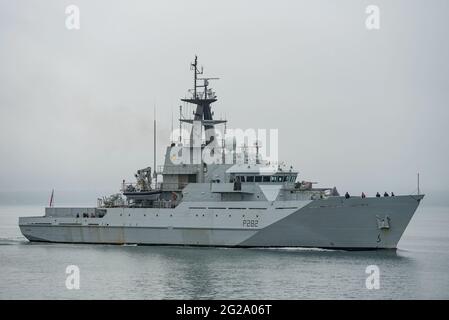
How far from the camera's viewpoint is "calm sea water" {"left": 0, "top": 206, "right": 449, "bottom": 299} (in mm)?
22656

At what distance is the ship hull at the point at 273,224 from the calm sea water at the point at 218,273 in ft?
1.89

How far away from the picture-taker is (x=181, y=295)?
73.2 feet

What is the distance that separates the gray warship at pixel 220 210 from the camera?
102 feet

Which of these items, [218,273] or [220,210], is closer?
[218,273]

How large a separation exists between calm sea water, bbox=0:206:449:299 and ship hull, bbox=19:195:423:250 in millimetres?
577

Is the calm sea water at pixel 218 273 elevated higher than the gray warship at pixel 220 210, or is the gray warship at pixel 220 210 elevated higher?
the gray warship at pixel 220 210

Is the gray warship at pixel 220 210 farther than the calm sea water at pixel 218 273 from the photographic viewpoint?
Yes

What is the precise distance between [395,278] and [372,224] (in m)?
6.16

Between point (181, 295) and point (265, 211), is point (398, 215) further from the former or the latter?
point (181, 295)

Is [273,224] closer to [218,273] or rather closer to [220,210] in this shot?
[220,210]

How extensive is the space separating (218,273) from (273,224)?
20.3ft

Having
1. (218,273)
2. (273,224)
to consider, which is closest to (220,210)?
(273,224)

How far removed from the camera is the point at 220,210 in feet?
107
